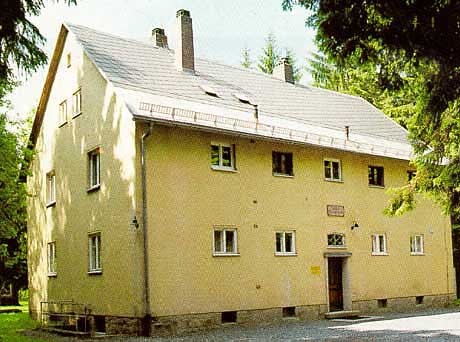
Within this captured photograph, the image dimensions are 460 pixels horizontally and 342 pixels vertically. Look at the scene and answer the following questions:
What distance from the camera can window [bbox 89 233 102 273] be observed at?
20.5 meters

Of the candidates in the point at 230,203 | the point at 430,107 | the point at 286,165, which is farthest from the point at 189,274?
the point at 430,107

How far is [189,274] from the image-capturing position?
61.8ft

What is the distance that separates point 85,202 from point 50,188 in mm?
3978

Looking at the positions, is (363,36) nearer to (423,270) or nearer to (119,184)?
(119,184)

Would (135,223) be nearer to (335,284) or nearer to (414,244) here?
(335,284)

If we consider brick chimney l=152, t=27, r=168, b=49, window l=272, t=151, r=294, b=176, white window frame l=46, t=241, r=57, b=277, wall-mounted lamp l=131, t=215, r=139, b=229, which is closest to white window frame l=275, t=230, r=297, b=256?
window l=272, t=151, r=294, b=176

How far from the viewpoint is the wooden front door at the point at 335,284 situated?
75.5 ft

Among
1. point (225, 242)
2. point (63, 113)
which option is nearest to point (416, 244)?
point (225, 242)

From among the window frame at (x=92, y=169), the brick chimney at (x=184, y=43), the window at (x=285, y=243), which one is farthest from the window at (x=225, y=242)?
the brick chimney at (x=184, y=43)

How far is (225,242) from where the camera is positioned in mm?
20047

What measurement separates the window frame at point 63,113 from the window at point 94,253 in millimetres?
4832

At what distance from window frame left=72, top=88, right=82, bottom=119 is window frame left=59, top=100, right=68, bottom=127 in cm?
82

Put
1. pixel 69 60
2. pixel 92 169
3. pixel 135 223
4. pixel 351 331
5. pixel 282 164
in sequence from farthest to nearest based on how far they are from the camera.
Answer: pixel 69 60, pixel 282 164, pixel 92 169, pixel 135 223, pixel 351 331

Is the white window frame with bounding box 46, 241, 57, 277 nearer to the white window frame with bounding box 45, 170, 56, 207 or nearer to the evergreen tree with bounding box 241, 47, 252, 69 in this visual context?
the white window frame with bounding box 45, 170, 56, 207
